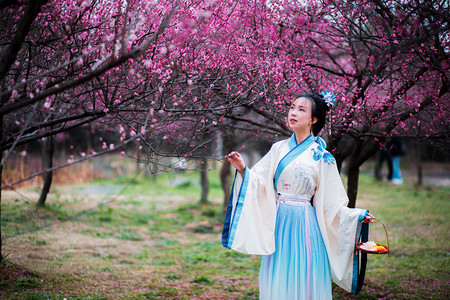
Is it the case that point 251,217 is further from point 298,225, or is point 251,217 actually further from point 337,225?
point 337,225

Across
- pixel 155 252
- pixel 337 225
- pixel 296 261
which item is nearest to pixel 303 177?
pixel 337 225

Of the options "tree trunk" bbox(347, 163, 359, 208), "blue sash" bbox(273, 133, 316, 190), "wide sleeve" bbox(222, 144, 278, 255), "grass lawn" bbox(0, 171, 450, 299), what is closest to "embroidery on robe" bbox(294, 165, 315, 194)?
"blue sash" bbox(273, 133, 316, 190)

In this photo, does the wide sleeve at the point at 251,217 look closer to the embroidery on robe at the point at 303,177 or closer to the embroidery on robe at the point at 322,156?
the embroidery on robe at the point at 303,177

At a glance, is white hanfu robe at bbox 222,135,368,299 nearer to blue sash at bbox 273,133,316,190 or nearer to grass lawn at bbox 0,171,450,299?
blue sash at bbox 273,133,316,190

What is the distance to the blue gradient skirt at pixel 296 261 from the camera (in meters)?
3.30

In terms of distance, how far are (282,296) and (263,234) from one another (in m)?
0.50

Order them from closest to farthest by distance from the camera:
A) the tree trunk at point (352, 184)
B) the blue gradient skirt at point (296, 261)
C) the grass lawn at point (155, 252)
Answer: the blue gradient skirt at point (296, 261)
the grass lawn at point (155, 252)
the tree trunk at point (352, 184)

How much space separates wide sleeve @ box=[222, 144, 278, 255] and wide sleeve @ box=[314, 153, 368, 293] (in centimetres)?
42

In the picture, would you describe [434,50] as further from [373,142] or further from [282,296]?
[282,296]

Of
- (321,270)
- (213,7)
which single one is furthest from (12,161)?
(321,270)

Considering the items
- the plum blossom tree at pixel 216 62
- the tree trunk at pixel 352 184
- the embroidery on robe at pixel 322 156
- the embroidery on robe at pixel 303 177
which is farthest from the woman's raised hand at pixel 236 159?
the tree trunk at pixel 352 184

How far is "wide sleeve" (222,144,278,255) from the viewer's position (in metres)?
3.39

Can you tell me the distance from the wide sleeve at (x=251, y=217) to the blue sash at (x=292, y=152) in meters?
0.15

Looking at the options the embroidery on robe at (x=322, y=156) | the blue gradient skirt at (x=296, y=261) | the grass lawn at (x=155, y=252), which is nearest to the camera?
the blue gradient skirt at (x=296, y=261)
